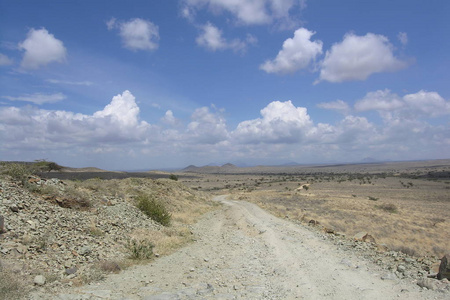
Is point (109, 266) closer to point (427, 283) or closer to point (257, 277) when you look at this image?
point (257, 277)

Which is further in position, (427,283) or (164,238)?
(164,238)

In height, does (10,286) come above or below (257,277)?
above

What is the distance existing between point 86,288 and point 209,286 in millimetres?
3525

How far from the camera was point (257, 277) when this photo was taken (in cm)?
973

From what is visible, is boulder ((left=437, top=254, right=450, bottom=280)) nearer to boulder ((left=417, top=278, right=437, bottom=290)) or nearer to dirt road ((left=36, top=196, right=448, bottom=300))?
boulder ((left=417, top=278, right=437, bottom=290))

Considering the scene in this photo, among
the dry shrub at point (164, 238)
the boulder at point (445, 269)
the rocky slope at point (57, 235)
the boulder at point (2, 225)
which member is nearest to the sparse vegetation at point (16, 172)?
the rocky slope at point (57, 235)

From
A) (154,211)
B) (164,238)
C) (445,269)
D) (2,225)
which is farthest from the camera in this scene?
(154,211)

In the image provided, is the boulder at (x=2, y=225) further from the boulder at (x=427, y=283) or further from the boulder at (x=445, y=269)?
the boulder at (x=445, y=269)

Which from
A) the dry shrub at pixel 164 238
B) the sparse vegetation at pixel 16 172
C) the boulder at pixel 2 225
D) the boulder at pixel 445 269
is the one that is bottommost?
the dry shrub at pixel 164 238

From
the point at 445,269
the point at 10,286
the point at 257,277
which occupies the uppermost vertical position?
the point at 10,286

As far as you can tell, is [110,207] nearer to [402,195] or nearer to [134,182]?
[134,182]

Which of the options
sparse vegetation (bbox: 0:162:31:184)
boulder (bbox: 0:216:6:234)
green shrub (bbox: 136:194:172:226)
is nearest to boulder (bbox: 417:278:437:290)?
boulder (bbox: 0:216:6:234)

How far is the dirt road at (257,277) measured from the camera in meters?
8.12

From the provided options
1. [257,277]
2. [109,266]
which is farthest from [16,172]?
[257,277]
